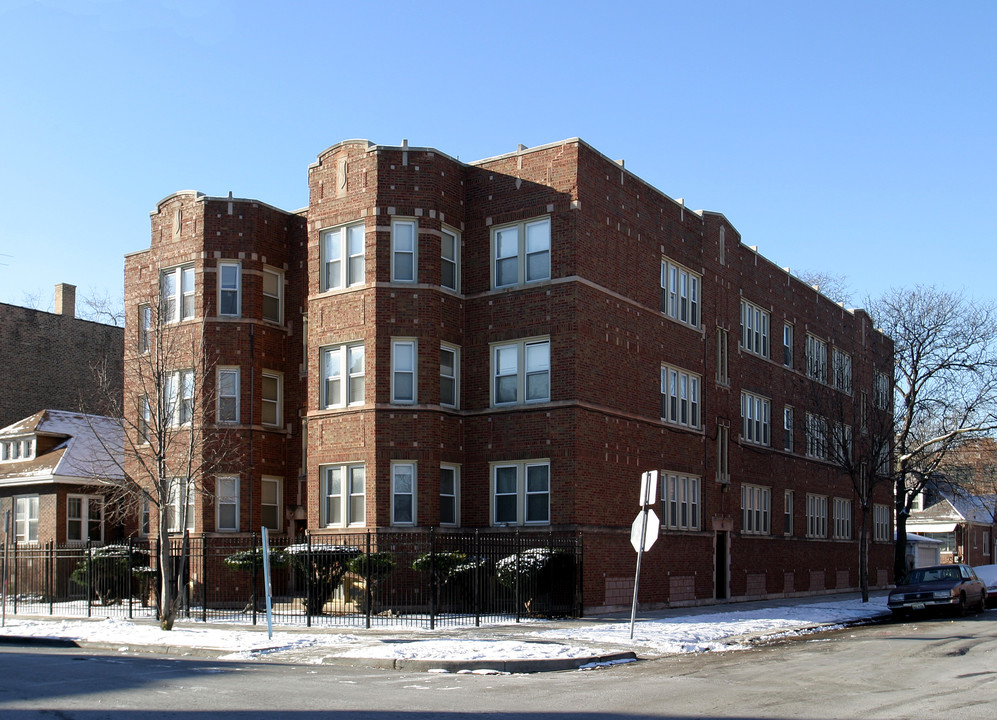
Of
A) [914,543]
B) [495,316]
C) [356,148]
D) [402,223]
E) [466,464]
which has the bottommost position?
[914,543]

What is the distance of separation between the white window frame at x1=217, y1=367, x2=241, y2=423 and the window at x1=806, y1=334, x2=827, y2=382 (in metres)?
22.4

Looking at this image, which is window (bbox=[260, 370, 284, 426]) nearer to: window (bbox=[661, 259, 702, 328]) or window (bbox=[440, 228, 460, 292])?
window (bbox=[440, 228, 460, 292])

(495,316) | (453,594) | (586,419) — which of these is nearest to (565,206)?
(495,316)

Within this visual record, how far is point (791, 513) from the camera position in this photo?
3966 cm

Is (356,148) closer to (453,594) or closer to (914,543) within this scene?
(453,594)

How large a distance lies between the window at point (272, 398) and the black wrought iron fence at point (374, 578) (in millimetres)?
3602

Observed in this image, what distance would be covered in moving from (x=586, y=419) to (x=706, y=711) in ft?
50.2

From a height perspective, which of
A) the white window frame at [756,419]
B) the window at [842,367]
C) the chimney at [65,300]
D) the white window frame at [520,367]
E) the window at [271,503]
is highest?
the chimney at [65,300]

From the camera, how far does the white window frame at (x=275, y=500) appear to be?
3105 cm

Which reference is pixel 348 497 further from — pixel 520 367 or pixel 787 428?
pixel 787 428

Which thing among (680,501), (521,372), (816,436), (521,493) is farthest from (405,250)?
(816,436)

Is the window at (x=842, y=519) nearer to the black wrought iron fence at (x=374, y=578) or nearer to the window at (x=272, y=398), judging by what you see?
the black wrought iron fence at (x=374, y=578)

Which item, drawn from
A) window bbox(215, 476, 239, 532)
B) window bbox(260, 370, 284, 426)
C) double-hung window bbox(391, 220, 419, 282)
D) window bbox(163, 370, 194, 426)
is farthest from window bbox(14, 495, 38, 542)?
double-hung window bbox(391, 220, 419, 282)

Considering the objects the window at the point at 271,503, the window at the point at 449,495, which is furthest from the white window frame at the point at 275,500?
the window at the point at 449,495
